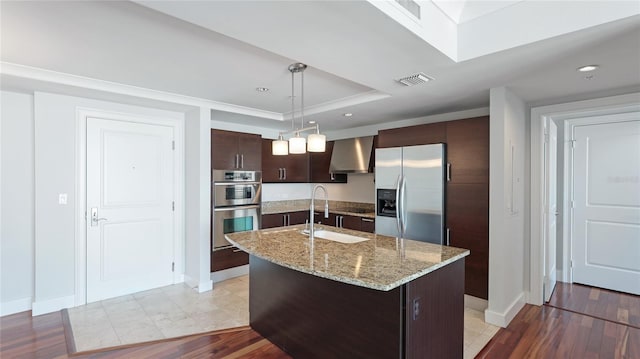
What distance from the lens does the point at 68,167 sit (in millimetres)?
3475

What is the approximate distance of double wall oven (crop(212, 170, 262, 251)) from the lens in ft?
14.0

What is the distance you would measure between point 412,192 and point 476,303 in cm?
138

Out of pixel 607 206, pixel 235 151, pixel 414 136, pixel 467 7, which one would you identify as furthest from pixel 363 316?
pixel 607 206

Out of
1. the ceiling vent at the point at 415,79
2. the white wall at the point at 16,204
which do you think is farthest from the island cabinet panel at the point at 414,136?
the white wall at the point at 16,204

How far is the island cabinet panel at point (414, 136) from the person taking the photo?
3.69 meters

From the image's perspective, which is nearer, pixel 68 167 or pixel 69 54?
pixel 69 54

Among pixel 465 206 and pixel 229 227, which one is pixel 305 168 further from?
pixel 465 206

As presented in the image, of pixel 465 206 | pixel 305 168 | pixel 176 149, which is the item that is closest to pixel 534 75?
pixel 465 206

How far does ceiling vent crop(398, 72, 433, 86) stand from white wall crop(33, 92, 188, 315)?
136 inches

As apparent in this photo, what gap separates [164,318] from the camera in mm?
3215

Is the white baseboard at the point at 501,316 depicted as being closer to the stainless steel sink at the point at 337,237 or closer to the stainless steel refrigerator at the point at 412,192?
the stainless steel refrigerator at the point at 412,192

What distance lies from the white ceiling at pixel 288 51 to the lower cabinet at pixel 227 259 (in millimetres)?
2108

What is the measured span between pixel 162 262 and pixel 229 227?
0.96 m

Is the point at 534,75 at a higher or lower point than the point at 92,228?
higher
